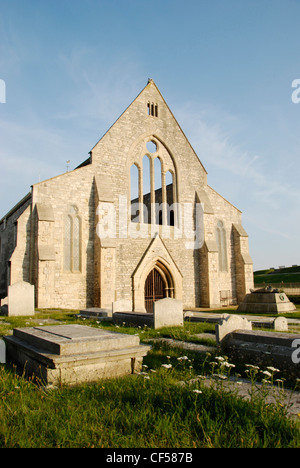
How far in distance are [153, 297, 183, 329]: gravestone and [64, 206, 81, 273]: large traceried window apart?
8.84 meters

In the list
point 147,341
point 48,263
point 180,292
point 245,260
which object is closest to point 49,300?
point 48,263

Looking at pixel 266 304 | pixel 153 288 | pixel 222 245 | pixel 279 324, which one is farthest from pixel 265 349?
pixel 222 245

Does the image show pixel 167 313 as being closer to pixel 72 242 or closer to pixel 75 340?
pixel 75 340

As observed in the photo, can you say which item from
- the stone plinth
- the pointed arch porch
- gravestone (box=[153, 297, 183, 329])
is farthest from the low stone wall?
the pointed arch porch

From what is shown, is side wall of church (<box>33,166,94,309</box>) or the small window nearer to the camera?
side wall of church (<box>33,166,94,309</box>)


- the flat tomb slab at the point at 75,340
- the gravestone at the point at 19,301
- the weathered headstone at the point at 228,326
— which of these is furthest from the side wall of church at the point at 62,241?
the weathered headstone at the point at 228,326

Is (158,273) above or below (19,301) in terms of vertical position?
above

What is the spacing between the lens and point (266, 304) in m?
15.2

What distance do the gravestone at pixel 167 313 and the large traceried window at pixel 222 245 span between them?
13.3m

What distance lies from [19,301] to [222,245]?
561 inches

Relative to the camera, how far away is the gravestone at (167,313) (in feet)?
30.5

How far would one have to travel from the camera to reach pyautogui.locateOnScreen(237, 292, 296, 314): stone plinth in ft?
48.8

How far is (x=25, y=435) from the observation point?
101 inches

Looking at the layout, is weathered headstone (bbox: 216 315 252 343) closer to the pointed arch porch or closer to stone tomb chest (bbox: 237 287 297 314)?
stone tomb chest (bbox: 237 287 297 314)
